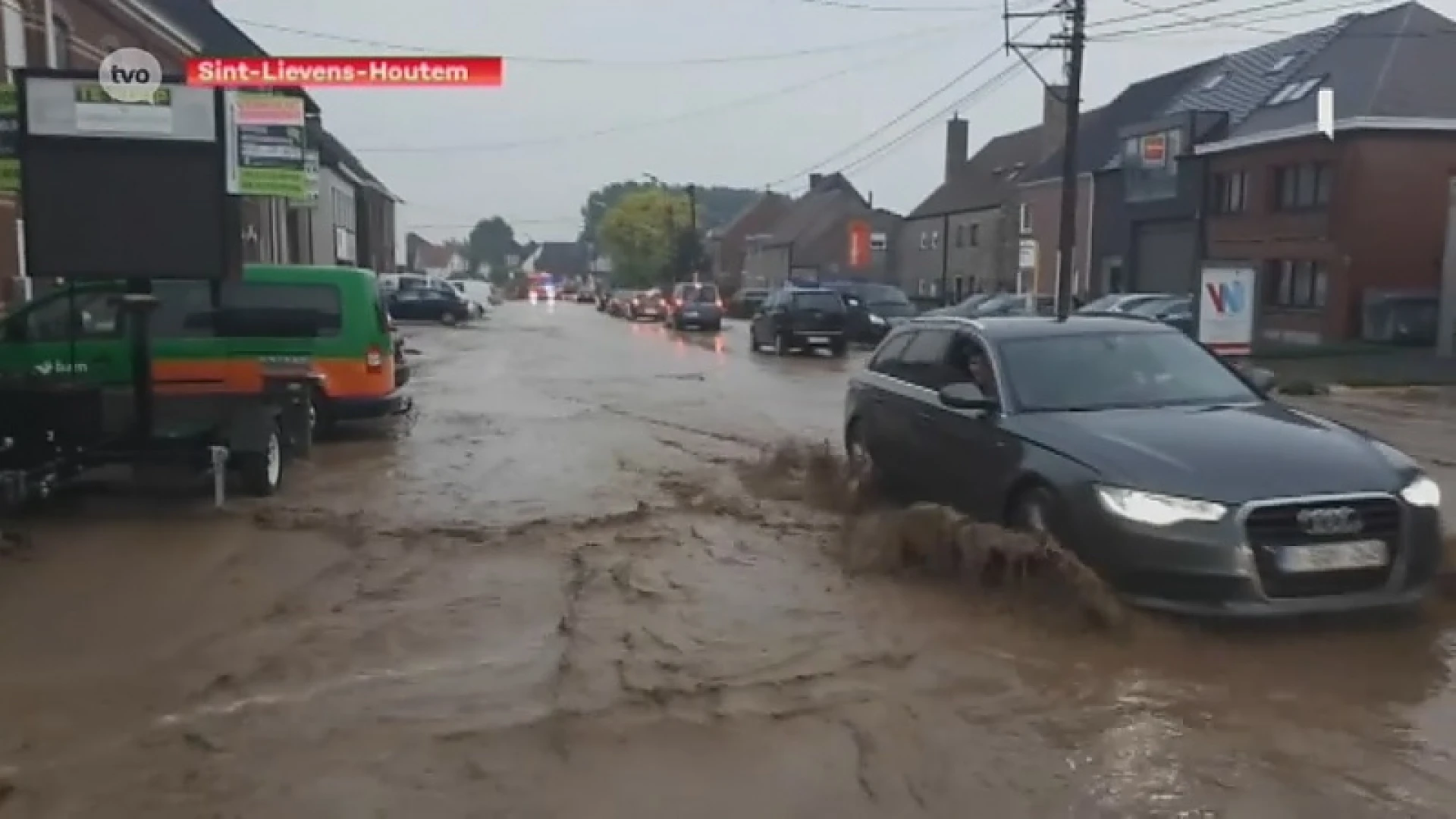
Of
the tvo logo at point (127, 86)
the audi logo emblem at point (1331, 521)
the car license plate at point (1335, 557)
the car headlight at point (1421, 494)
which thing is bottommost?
the car license plate at point (1335, 557)

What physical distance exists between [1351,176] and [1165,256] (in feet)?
33.8

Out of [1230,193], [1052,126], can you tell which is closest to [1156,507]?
[1230,193]

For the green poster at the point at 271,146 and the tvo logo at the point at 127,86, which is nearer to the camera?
the tvo logo at the point at 127,86

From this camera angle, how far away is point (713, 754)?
502 cm

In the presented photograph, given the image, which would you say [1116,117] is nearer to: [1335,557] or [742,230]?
[1335,557]

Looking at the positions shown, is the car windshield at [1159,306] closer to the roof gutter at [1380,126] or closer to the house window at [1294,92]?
the roof gutter at [1380,126]

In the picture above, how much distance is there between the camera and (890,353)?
32.9 ft

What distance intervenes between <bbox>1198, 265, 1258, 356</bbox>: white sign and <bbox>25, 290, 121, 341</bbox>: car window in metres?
16.9

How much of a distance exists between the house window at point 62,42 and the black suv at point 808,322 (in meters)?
14.9

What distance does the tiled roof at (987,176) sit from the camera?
57.8 metres

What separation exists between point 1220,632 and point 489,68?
18008 mm

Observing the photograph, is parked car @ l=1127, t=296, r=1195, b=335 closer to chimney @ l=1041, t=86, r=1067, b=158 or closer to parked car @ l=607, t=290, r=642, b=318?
chimney @ l=1041, t=86, r=1067, b=158

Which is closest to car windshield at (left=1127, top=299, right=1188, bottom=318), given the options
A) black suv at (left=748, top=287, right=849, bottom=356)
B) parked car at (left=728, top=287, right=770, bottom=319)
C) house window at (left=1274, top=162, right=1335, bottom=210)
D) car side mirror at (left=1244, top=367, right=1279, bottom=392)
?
house window at (left=1274, top=162, right=1335, bottom=210)

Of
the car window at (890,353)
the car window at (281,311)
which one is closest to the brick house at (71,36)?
the car window at (281,311)
